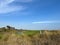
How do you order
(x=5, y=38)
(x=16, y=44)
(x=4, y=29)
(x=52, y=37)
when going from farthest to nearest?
(x=4, y=29) → (x=52, y=37) → (x=5, y=38) → (x=16, y=44)

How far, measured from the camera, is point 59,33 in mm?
18781

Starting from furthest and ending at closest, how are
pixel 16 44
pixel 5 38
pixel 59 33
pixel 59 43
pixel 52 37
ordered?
pixel 59 33 → pixel 52 37 → pixel 5 38 → pixel 59 43 → pixel 16 44

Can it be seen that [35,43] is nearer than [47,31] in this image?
Yes

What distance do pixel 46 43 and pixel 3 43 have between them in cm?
451

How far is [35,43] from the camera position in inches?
589

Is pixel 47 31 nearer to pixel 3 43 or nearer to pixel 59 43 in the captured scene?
pixel 59 43

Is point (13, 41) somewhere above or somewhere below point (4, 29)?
below

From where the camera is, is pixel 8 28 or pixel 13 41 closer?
pixel 13 41

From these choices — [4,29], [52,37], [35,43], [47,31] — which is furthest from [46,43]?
[4,29]

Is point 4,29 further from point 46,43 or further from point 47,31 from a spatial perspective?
point 46,43

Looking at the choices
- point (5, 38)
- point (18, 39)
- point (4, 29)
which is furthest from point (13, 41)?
point (4, 29)

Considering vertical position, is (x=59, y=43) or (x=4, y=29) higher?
(x=4, y=29)

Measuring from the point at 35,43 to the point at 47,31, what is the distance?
15.0ft

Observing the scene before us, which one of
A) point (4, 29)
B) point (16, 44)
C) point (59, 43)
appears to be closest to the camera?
point (16, 44)
